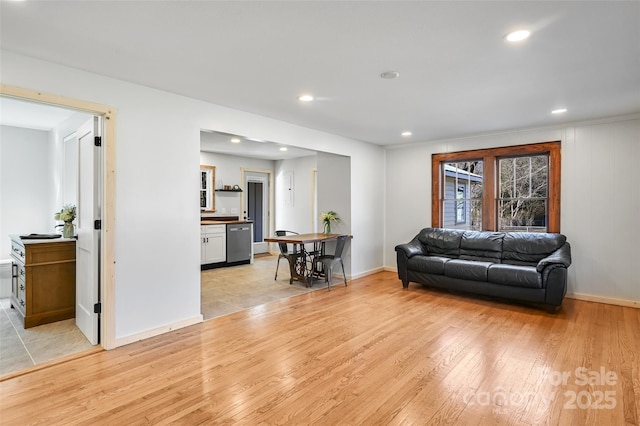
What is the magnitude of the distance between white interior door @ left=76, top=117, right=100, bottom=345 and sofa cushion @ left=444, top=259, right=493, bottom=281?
13.8 ft

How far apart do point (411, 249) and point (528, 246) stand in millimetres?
1585

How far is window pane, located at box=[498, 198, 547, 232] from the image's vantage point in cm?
507

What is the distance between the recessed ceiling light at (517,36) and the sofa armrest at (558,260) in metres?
2.75

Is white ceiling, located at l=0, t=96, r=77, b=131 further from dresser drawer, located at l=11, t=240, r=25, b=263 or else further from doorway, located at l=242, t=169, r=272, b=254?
doorway, located at l=242, t=169, r=272, b=254

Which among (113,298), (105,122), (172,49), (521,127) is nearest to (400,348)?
(113,298)

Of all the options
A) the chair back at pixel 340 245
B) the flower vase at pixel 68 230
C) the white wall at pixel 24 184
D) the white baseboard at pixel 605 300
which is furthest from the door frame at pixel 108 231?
the white baseboard at pixel 605 300

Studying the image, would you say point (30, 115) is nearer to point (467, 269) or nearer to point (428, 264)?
point (428, 264)

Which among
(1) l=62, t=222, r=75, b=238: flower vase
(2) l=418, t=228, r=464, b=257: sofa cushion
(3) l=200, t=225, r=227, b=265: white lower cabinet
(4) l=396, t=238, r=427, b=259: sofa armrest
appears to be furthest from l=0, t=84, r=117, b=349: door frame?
(2) l=418, t=228, r=464, b=257: sofa cushion

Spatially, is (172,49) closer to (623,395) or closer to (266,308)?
(266,308)

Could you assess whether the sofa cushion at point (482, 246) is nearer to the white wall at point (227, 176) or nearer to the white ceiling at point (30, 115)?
the white wall at point (227, 176)

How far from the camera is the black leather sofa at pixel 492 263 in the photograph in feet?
13.2

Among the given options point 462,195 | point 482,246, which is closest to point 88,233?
point 482,246

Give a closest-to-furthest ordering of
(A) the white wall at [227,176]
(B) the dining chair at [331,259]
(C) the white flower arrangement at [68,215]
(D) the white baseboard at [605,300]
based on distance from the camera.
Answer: (C) the white flower arrangement at [68,215], (D) the white baseboard at [605,300], (B) the dining chair at [331,259], (A) the white wall at [227,176]

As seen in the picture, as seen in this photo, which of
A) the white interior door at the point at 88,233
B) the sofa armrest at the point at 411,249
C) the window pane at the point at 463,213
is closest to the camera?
the white interior door at the point at 88,233
